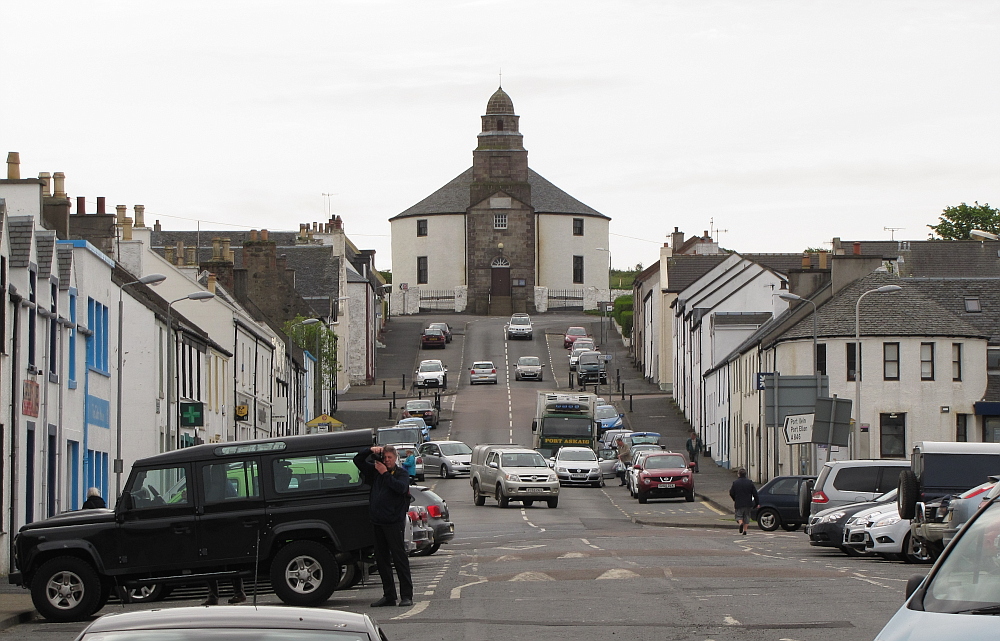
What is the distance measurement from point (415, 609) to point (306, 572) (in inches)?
57.9

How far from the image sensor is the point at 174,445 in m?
43.1

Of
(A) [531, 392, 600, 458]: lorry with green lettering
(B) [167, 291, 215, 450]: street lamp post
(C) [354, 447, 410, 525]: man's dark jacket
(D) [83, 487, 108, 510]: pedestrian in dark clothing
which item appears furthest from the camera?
(A) [531, 392, 600, 458]: lorry with green lettering

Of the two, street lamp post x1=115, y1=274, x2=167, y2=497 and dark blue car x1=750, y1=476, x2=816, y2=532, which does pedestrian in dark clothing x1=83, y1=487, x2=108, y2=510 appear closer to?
street lamp post x1=115, y1=274, x2=167, y2=497

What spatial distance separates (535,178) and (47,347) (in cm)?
12161

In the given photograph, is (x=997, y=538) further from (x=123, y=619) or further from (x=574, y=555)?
(x=574, y=555)

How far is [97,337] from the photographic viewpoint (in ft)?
111

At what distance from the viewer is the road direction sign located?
39.1 metres

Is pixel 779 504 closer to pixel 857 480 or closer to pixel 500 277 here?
pixel 857 480

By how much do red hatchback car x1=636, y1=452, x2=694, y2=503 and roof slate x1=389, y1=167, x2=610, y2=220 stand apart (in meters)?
95.4

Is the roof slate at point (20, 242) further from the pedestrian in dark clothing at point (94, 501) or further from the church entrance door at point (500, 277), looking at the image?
the church entrance door at point (500, 277)

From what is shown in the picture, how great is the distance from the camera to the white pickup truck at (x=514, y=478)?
140 ft

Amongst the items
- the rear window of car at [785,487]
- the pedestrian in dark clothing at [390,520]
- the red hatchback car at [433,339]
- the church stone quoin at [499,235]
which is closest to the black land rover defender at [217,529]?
the pedestrian in dark clothing at [390,520]

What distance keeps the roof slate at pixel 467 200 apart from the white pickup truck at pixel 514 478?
97.7 metres

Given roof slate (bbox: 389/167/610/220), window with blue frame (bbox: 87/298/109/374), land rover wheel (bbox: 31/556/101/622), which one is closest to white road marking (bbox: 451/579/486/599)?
land rover wheel (bbox: 31/556/101/622)
